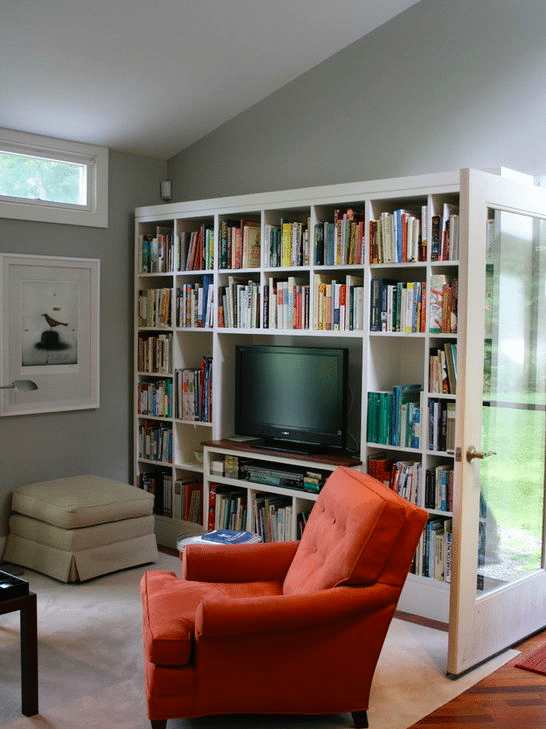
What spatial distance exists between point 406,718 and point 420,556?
3.84ft

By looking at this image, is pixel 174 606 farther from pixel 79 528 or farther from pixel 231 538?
pixel 79 528

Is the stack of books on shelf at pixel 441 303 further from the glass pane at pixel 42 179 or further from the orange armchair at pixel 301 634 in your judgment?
the glass pane at pixel 42 179

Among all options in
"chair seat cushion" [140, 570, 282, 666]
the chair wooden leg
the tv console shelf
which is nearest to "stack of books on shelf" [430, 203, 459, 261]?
the tv console shelf

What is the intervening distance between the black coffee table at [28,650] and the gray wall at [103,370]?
199 cm

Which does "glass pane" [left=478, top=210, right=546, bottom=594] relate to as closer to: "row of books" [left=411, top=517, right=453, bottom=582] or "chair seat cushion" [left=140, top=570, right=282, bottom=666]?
"row of books" [left=411, top=517, right=453, bottom=582]

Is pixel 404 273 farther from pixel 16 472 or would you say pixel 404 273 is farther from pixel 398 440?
pixel 16 472

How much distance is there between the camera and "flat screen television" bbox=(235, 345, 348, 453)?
186 inches

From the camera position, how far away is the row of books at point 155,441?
5.59 meters

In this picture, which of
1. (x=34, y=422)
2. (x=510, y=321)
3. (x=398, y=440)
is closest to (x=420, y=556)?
(x=398, y=440)

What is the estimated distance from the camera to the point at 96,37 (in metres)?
4.36

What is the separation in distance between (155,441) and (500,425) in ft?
8.37

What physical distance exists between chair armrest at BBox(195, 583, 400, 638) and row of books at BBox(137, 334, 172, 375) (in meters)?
2.79

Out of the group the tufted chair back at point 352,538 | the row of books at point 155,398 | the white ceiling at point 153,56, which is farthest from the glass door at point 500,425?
the row of books at point 155,398

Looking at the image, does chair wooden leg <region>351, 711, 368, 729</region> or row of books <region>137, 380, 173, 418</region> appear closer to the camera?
chair wooden leg <region>351, 711, 368, 729</region>
